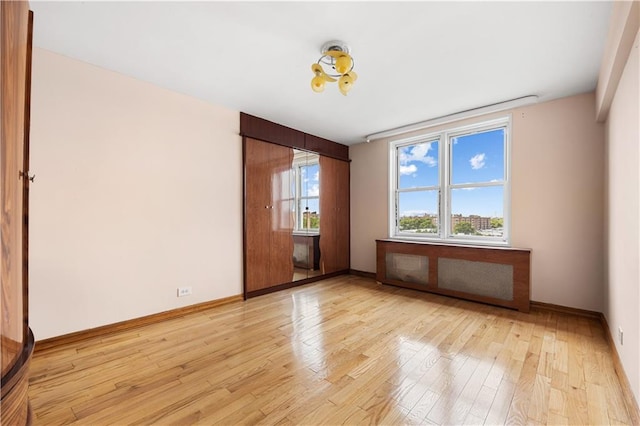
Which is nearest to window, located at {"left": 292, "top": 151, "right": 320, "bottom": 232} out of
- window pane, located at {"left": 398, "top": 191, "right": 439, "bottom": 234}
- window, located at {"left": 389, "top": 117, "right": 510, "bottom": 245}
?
window, located at {"left": 389, "top": 117, "right": 510, "bottom": 245}

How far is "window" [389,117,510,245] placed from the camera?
3773 mm

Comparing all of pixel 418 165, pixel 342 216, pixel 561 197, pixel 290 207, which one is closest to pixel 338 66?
pixel 290 207

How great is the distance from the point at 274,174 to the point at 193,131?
1.25m

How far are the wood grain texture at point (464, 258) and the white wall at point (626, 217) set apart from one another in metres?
0.76

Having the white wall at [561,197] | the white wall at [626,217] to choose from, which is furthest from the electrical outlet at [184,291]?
the white wall at [561,197]

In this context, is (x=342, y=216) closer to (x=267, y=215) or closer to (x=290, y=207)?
(x=290, y=207)

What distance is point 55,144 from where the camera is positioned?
242 cm

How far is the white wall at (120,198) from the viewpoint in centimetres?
238

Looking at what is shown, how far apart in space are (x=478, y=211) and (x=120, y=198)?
4.44m

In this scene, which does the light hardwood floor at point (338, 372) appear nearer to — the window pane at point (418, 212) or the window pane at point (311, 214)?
the window pane at point (418, 212)

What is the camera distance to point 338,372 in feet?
6.61

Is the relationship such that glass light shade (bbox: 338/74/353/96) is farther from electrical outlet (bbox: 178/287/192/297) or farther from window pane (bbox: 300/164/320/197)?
electrical outlet (bbox: 178/287/192/297)

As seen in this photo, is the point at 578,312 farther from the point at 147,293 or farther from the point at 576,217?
the point at 147,293

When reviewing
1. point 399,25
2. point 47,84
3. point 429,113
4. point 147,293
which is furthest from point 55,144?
point 429,113
